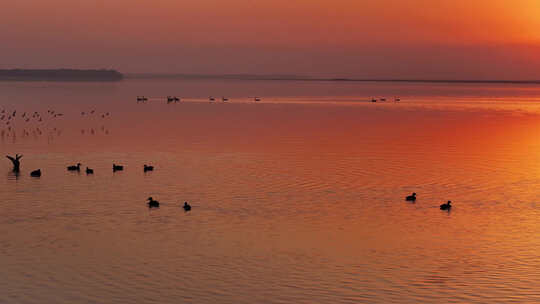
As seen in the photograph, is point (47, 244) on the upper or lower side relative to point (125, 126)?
lower

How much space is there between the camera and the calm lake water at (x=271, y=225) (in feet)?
70.3

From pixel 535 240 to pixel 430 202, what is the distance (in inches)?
318

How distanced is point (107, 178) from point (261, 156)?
1399 cm

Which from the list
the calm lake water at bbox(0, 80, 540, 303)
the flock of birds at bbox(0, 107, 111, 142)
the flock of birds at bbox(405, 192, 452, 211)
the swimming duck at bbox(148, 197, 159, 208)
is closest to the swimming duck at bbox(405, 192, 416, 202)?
the flock of birds at bbox(405, 192, 452, 211)

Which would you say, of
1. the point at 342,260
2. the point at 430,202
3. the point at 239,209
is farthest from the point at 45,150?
the point at 342,260

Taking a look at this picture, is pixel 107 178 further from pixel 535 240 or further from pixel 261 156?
pixel 535 240

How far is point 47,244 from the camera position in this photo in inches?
1017

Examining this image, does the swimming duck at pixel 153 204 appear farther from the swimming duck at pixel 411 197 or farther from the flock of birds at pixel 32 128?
the flock of birds at pixel 32 128

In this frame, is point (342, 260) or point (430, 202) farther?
point (430, 202)

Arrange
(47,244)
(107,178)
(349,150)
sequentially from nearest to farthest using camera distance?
1. (47,244)
2. (107,178)
3. (349,150)

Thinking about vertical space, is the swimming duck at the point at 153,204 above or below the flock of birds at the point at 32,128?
below

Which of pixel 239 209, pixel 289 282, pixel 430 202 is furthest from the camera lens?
pixel 430 202

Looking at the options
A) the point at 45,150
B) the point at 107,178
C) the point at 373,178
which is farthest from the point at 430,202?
the point at 45,150

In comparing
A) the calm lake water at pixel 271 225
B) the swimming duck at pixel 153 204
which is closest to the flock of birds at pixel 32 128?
the calm lake water at pixel 271 225
